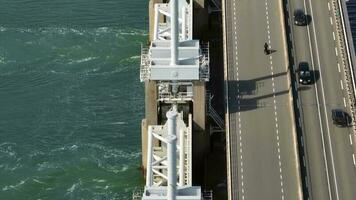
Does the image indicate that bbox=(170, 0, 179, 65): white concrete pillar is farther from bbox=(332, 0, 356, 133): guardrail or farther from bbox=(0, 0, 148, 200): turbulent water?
bbox=(332, 0, 356, 133): guardrail

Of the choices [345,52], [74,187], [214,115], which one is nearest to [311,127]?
[214,115]

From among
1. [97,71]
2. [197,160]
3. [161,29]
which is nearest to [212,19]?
[161,29]

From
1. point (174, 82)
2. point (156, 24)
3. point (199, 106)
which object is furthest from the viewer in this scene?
point (156, 24)

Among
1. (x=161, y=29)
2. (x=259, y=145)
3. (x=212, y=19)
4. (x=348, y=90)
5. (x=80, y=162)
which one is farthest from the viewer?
(x=212, y=19)

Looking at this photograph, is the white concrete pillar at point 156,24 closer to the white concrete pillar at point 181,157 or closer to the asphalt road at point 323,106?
the white concrete pillar at point 181,157

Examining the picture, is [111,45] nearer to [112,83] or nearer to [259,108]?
[112,83]

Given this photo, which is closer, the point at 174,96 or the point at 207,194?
the point at 207,194

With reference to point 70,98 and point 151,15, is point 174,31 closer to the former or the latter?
point 70,98
